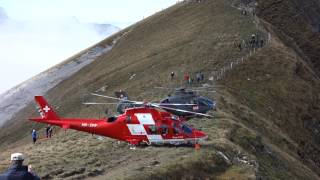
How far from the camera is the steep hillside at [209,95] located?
3172cm

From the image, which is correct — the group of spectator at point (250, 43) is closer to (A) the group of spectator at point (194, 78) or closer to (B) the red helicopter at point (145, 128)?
(A) the group of spectator at point (194, 78)

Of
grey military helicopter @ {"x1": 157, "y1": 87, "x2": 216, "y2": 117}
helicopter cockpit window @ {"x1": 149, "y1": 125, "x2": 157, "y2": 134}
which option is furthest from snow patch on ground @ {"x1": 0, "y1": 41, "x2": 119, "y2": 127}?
helicopter cockpit window @ {"x1": 149, "y1": 125, "x2": 157, "y2": 134}

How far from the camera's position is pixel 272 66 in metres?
72.2

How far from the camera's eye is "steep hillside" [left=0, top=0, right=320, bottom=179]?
31.7m

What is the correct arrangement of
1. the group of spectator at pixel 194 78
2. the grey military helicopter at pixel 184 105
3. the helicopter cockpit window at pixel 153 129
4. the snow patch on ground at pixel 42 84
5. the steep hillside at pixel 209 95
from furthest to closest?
1. the snow patch on ground at pixel 42 84
2. the group of spectator at pixel 194 78
3. the grey military helicopter at pixel 184 105
4. the helicopter cockpit window at pixel 153 129
5. the steep hillside at pixel 209 95

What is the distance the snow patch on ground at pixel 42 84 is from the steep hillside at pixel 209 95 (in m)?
4.81

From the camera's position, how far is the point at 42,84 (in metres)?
121

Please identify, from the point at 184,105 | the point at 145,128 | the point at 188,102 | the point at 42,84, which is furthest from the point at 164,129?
the point at 42,84

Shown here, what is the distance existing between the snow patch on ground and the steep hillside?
4.81 m

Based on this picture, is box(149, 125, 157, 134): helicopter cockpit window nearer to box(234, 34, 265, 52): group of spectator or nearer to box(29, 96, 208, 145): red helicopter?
box(29, 96, 208, 145): red helicopter

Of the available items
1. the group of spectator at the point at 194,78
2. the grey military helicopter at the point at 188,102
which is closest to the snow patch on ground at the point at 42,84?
the group of spectator at the point at 194,78

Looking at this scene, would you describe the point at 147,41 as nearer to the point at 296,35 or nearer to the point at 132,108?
the point at 296,35

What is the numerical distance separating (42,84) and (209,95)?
72.2 m

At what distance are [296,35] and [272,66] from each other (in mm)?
39024
